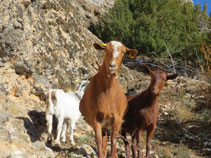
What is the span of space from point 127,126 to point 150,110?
496 mm

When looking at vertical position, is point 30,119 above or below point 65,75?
below

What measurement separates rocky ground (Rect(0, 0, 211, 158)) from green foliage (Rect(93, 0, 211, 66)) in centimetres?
480

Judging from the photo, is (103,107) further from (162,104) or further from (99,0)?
(99,0)

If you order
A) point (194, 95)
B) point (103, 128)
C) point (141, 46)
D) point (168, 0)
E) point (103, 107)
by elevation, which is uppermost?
point (168, 0)

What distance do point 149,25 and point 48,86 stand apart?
1032 cm

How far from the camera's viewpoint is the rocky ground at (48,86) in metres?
5.00

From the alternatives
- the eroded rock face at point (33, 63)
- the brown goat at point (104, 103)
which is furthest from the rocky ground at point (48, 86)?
the brown goat at point (104, 103)

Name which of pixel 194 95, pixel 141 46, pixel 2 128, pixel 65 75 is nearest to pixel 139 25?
pixel 141 46

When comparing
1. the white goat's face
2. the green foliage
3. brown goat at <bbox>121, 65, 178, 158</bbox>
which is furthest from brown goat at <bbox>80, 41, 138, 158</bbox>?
the green foliage

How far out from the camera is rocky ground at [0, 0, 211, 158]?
4996 millimetres

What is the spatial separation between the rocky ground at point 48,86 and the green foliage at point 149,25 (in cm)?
480

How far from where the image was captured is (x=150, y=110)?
186 inches

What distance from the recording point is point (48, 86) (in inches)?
275

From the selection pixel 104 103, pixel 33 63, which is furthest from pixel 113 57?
pixel 33 63
